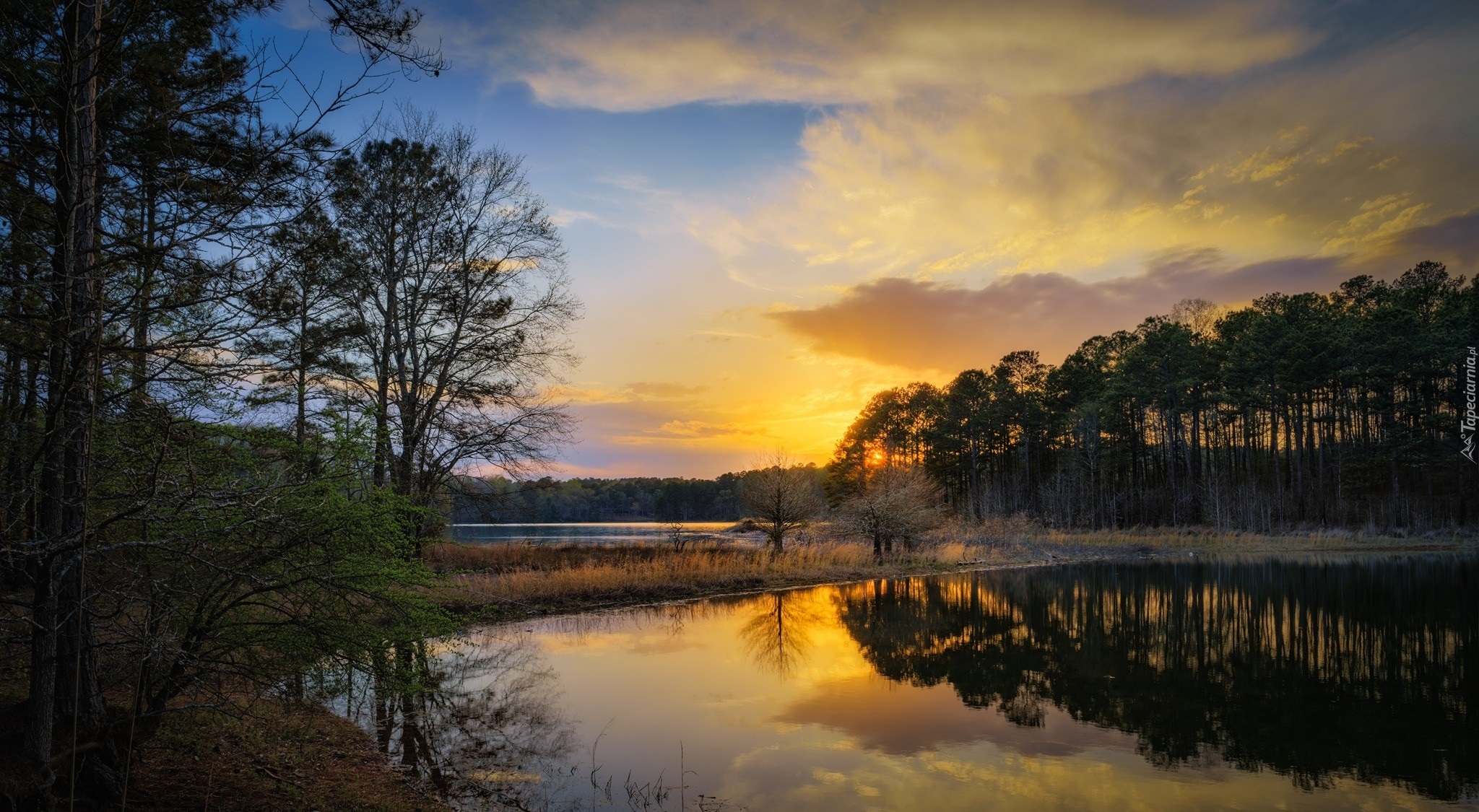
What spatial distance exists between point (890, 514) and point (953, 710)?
22.2m

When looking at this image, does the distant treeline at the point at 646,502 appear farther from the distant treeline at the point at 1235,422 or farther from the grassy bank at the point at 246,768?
the grassy bank at the point at 246,768

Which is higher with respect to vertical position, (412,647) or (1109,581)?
(412,647)

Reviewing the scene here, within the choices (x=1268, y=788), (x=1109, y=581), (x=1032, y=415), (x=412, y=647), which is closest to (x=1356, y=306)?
(x=1032, y=415)

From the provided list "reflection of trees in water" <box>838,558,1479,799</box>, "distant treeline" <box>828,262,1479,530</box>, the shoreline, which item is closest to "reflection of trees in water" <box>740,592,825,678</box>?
"reflection of trees in water" <box>838,558,1479,799</box>

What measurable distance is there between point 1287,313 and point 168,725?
69843 mm

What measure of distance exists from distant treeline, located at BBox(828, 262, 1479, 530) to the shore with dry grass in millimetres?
4191

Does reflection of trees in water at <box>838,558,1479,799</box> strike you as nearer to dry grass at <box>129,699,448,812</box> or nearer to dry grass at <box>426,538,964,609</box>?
dry grass at <box>426,538,964,609</box>

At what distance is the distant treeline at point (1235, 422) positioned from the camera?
46469mm

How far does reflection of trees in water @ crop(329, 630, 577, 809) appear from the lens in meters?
6.84

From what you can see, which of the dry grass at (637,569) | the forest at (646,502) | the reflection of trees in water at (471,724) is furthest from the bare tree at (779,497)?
the forest at (646,502)

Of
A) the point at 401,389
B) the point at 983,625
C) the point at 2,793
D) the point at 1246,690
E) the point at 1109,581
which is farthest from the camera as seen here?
the point at 1109,581

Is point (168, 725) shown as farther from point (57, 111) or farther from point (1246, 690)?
point (1246, 690)

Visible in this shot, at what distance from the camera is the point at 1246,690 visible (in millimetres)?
11250

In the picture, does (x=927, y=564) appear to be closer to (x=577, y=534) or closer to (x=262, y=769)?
(x=262, y=769)
